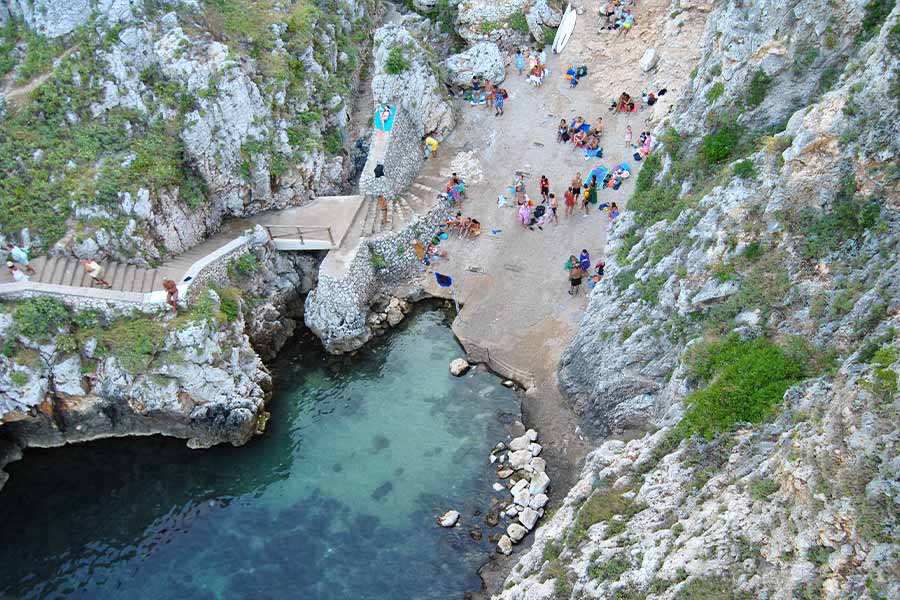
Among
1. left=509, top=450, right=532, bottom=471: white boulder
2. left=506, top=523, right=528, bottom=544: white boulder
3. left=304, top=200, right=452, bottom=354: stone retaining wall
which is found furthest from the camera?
left=304, top=200, right=452, bottom=354: stone retaining wall

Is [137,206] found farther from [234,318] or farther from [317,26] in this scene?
[317,26]

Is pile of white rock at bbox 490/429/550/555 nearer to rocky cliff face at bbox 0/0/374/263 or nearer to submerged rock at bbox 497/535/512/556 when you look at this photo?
submerged rock at bbox 497/535/512/556

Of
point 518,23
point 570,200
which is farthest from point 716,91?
point 518,23

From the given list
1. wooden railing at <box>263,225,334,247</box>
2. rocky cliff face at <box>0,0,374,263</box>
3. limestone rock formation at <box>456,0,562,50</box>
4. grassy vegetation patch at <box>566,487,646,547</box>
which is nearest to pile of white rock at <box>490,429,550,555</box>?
grassy vegetation patch at <box>566,487,646,547</box>

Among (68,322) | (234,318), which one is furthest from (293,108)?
(68,322)

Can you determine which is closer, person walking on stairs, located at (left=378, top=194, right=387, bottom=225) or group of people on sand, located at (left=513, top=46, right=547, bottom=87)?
person walking on stairs, located at (left=378, top=194, right=387, bottom=225)

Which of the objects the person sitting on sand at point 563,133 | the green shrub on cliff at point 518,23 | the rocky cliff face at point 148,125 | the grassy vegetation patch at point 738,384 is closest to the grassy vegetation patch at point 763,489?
the grassy vegetation patch at point 738,384

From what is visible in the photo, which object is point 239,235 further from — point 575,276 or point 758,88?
point 758,88

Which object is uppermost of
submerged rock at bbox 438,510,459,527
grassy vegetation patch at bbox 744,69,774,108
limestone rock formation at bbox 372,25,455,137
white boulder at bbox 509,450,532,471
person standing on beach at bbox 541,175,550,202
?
grassy vegetation patch at bbox 744,69,774,108

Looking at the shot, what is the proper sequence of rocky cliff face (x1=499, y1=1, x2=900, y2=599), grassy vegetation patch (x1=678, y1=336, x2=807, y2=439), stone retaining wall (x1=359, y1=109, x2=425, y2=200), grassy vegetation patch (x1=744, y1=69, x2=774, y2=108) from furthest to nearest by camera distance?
stone retaining wall (x1=359, y1=109, x2=425, y2=200) < grassy vegetation patch (x1=744, y1=69, x2=774, y2=108) < grassy vegetation patch (x1=678, y1=336, x2=807, y2=439) < rocky cliff face (x1=499, y1=1, x2=900, y2=599)
